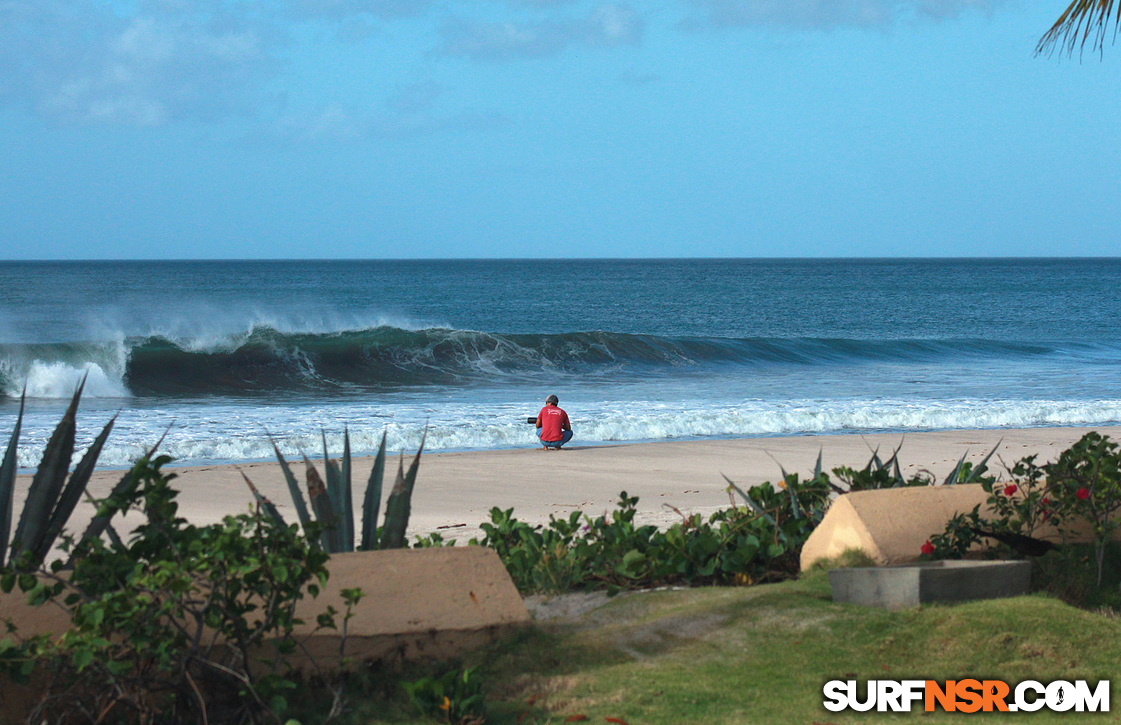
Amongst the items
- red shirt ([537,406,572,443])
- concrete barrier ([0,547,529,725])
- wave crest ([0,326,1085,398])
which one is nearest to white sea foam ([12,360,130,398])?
wave crest ([0,326,1085,398])

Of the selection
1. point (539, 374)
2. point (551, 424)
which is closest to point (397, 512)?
point (551, 424)

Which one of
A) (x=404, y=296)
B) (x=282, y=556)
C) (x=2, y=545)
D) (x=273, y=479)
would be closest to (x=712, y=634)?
(x=282, y=556)

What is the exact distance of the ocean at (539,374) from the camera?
1450 centimetres

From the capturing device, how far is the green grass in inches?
116

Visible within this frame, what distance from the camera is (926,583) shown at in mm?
3697

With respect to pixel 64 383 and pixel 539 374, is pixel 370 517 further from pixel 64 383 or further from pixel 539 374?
Result: pixel 539 374

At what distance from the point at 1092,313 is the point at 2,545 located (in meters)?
55.7

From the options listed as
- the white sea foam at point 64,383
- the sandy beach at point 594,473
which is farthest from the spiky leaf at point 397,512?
the white sea foam at point 64,383

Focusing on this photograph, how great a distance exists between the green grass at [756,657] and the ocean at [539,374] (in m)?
1.76

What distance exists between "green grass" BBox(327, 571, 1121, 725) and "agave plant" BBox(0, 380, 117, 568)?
1.11 metres

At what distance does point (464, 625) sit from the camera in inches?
127

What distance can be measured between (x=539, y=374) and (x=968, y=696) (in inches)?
861

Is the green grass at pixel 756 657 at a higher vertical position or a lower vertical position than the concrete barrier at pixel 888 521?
lower

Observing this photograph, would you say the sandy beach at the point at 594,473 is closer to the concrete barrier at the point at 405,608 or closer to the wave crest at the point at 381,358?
the concrete barrier at the point at 405,608
